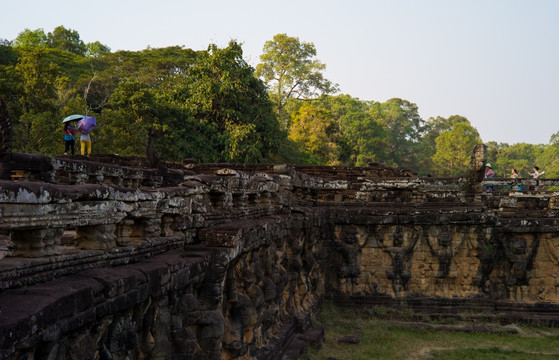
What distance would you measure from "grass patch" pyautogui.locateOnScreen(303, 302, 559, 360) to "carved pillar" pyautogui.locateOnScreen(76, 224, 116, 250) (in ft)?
20.2

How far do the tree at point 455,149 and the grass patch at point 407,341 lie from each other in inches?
1568

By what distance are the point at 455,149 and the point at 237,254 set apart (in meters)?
49.4

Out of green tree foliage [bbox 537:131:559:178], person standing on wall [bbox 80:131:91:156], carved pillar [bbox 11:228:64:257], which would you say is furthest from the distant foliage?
green tree foliage [bbox 537:131:559:178]

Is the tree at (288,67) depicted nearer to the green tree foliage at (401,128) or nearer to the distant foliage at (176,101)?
the distant foliage at (176,101)

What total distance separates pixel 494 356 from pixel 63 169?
8.57m

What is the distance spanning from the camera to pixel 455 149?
52.8 metres

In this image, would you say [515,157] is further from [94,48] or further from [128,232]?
[128,232]

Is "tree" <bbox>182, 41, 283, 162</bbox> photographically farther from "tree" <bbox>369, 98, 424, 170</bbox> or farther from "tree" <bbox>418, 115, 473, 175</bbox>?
"tree" <bbox>418, 115, 473, 175</bbox>

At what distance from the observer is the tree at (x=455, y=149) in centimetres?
5184

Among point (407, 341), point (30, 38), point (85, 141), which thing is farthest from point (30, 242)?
point (30, 38)

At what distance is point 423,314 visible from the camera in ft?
44.3

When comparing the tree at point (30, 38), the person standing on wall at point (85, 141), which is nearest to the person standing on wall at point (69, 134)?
the person standing on wall at point (85, 141)

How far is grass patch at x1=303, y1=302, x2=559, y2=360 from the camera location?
1077 centimetres

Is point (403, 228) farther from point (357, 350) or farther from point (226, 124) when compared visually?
point (226, 124)
